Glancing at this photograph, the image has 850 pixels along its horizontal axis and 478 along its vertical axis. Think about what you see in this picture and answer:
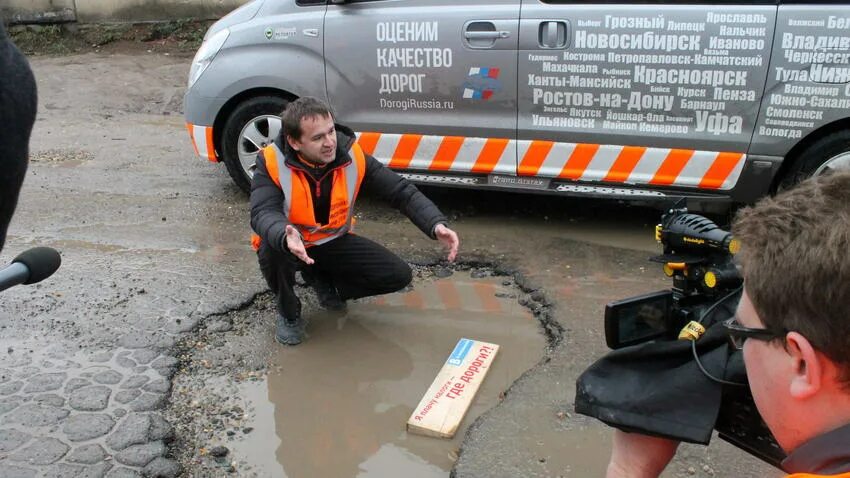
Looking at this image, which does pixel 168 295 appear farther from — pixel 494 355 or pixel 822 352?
pixel 822 352

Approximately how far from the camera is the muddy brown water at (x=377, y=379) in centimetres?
304

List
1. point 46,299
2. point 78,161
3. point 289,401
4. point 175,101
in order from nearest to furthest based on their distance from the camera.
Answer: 1. point 289,401
2. point 46,299
3. point 78,161
4. point 175,101

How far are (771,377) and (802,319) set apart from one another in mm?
154

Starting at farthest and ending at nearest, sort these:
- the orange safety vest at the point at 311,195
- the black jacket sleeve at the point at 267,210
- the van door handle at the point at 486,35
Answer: the van door handle at the point at 486,35, the orange safety vest at the point at 311,195, the black jacket sleeve at the point at 267,210

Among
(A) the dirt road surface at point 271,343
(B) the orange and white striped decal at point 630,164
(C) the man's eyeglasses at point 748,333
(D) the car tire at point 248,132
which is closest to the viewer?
(C) the man's eyeglasses at point 748,333

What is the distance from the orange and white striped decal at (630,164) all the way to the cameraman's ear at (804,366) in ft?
11.9

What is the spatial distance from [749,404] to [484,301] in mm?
2449

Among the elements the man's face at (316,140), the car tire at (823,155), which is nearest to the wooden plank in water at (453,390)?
the man's face at (316,140)

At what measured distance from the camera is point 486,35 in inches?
192

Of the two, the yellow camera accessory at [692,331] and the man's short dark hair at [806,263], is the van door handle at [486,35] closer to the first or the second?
the yellow camera accessory at [692,331]

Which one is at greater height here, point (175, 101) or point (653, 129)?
point (653, 129)

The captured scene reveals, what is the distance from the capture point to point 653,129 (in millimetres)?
4746

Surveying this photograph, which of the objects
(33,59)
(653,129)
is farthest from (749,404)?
(33,59)

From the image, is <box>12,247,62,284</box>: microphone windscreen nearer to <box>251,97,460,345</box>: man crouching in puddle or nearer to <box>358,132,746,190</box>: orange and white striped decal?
<box>251,97,460,345</box>: man crouching in puddle
